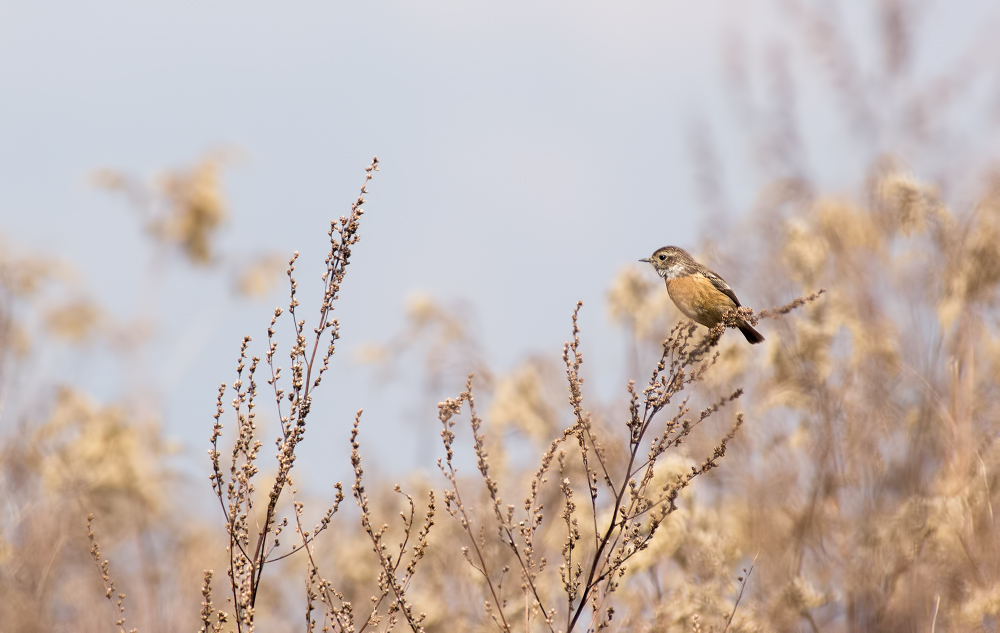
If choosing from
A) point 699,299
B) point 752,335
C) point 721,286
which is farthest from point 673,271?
point 752,335

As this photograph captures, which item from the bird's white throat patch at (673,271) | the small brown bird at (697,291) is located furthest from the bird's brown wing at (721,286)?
the bird's white throat patch at (673,271)

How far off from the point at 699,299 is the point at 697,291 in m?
0.07

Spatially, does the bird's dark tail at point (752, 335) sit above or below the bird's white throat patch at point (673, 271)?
below

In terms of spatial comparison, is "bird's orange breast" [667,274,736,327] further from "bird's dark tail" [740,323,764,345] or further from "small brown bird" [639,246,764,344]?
"bird's dark tail" [740,323,764,345]

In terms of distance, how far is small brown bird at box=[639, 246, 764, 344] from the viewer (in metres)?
5.77

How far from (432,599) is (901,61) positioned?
13.5ft

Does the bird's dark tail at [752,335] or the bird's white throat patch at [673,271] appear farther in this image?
the bird's white throat patch at [673,271]

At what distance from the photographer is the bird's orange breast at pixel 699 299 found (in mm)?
5766

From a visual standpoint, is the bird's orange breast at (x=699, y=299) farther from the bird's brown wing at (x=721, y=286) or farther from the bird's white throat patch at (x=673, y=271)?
the bird's white throat patch at (x=673, y=271)

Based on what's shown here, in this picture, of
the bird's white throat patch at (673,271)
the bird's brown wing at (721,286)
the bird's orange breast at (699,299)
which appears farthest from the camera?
the bird's white throat patch at (673,271)

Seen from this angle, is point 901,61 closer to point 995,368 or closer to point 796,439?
point 796,439

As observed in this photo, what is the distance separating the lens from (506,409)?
24.4ft

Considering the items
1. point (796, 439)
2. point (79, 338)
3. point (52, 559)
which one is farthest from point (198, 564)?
point (796, 439)

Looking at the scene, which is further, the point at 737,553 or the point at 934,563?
the point at 737,553
